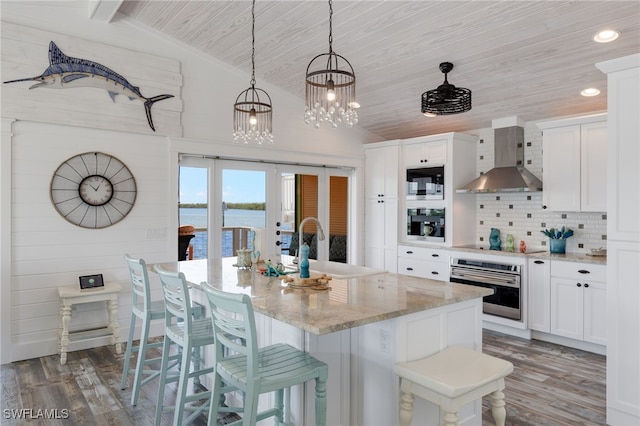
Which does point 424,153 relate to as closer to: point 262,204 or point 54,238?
point 262,204

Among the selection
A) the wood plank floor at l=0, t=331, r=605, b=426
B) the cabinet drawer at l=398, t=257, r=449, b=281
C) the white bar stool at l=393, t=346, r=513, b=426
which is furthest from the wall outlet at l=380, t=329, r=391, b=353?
the cabinet drawer at l=398, t=257, r=449, b=281

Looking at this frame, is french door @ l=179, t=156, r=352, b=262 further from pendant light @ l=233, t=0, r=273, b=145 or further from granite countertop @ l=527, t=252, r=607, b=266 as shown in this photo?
granite countertop @ l=527, t=252, r=607, b=266

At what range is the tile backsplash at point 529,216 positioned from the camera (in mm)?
4652

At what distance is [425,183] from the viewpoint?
5.71 metres

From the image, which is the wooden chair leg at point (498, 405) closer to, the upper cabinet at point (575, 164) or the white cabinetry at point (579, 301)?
the white cabinetry at point (579, 301)

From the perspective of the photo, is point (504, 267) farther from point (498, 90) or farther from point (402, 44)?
point (402, 44)

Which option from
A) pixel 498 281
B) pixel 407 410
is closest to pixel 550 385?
pixel 498 281

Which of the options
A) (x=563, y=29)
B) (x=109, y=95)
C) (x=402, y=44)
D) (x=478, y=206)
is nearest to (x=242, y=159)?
(x=109, y=95)

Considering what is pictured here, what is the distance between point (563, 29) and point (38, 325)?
5.18 meters

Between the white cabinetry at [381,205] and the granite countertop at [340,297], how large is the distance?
3.06m

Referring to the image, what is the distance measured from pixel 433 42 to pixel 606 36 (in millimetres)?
1316

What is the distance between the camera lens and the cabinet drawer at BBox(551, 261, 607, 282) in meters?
4.02

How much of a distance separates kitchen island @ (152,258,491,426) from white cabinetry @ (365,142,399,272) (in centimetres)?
344

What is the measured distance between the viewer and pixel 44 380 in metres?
3.46
